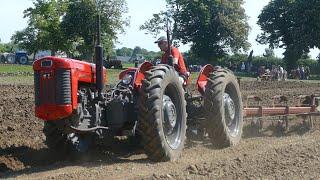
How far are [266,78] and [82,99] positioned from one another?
100 ft

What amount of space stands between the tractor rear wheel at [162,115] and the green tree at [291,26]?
4736 centimetres

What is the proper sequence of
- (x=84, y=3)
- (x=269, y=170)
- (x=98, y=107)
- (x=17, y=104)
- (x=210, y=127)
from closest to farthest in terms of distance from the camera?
(x=269, y=170) → (x=98, y=107) → (x=210, y=127) → (x=17, y=104) → (x=84, y=3)

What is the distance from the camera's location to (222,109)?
324 inches

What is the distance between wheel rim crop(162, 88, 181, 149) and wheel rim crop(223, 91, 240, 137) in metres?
1.32

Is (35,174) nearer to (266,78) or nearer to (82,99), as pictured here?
(82,99)

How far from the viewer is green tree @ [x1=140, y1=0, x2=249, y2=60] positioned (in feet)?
192

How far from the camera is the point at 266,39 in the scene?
60.9 metres

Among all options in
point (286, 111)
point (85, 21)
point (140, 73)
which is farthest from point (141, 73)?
point (85, 21)

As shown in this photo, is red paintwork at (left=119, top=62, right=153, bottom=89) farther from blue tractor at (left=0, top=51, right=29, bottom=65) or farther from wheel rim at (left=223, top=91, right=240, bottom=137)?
blue tractor at (left=0, top=51, right=29, bottom=65)

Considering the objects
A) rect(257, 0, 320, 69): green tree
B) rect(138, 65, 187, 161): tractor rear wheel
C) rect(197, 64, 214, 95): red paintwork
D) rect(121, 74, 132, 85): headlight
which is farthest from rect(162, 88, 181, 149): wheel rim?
rect(257, 0, 320, 69): green tree

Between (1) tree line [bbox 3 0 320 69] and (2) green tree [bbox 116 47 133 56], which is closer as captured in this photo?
(1) tree line [bbox 3 0 320 69]

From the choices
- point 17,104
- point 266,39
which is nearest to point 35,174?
point 17,104

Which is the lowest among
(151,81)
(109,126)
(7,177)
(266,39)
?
(7,177)

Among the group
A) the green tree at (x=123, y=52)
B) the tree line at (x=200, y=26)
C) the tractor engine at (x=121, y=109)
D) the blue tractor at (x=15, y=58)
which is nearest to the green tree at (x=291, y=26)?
the tree line at (x=200, y=26)
